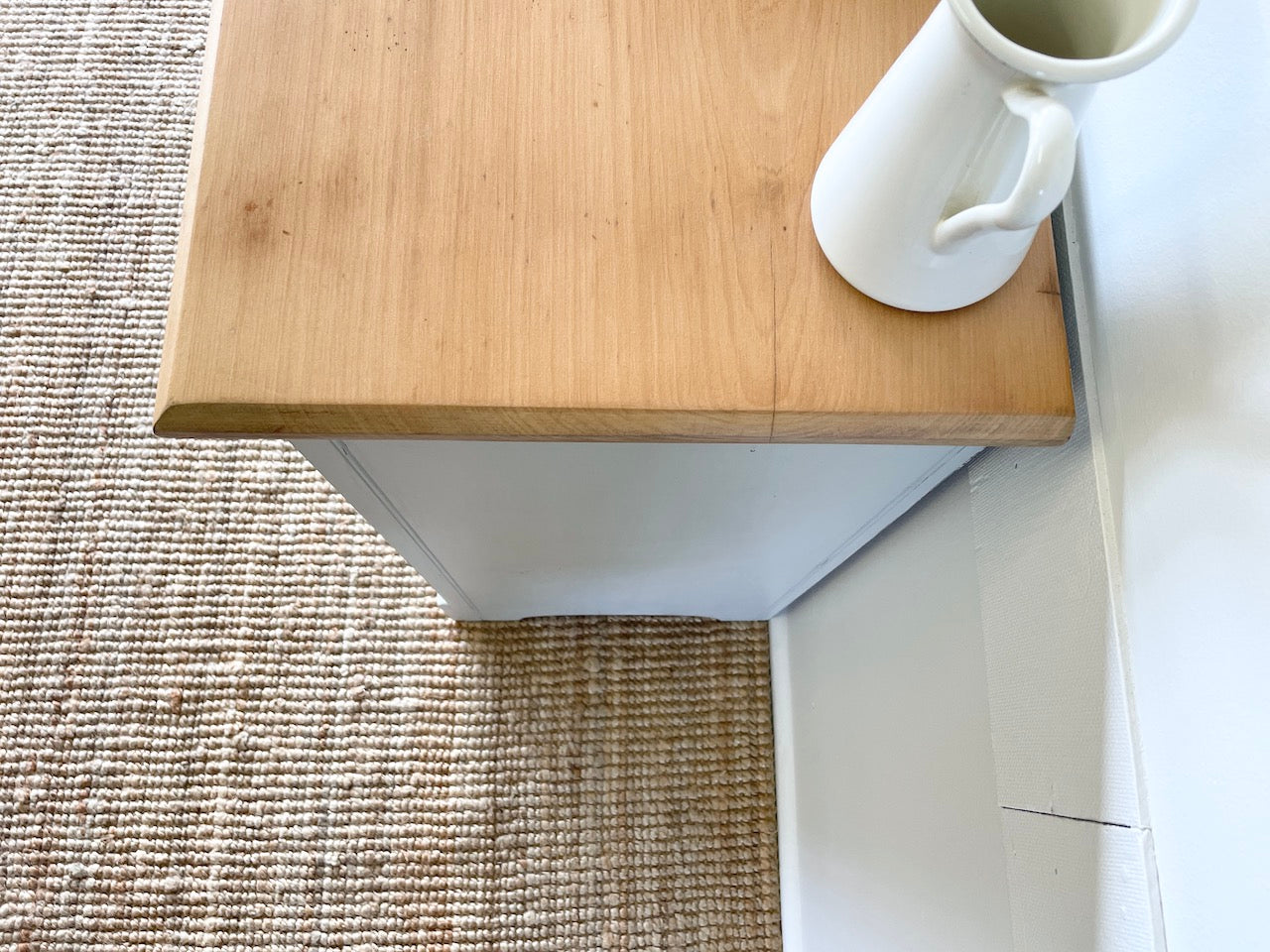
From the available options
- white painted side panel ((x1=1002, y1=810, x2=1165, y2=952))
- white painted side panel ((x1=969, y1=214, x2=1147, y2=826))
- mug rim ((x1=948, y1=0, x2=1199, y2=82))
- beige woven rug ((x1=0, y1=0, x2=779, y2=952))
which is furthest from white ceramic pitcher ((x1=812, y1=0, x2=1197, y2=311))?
beige woven rug ((x1=0, y1=0, x2=779, y2=952))

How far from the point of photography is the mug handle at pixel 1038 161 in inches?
10.5

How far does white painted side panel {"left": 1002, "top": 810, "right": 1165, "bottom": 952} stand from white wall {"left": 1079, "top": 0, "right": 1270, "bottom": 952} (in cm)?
1

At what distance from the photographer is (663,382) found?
38 centimetres

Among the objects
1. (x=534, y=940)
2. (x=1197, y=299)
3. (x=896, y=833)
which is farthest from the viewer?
(x=534, y=940)

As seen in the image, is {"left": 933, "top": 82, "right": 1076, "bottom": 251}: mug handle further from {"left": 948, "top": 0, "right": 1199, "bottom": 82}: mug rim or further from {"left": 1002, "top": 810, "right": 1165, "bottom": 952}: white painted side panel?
{"left": 1002, "top": 810, "right": 1165, "bottom": 952}: white painted side panel

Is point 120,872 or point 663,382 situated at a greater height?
point 663,382

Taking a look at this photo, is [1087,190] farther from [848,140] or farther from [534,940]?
[534,940]

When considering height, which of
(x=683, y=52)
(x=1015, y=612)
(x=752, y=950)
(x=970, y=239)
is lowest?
(x=752, y=950)

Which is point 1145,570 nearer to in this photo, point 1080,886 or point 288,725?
point 1080,886

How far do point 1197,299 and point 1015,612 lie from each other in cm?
17

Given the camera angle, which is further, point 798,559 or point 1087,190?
point 798,559

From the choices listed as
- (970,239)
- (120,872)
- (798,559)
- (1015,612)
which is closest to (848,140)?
(970,239)

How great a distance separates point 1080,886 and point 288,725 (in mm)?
777

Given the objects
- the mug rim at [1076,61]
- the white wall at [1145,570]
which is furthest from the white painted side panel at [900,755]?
the mug rim at [1076,61]
